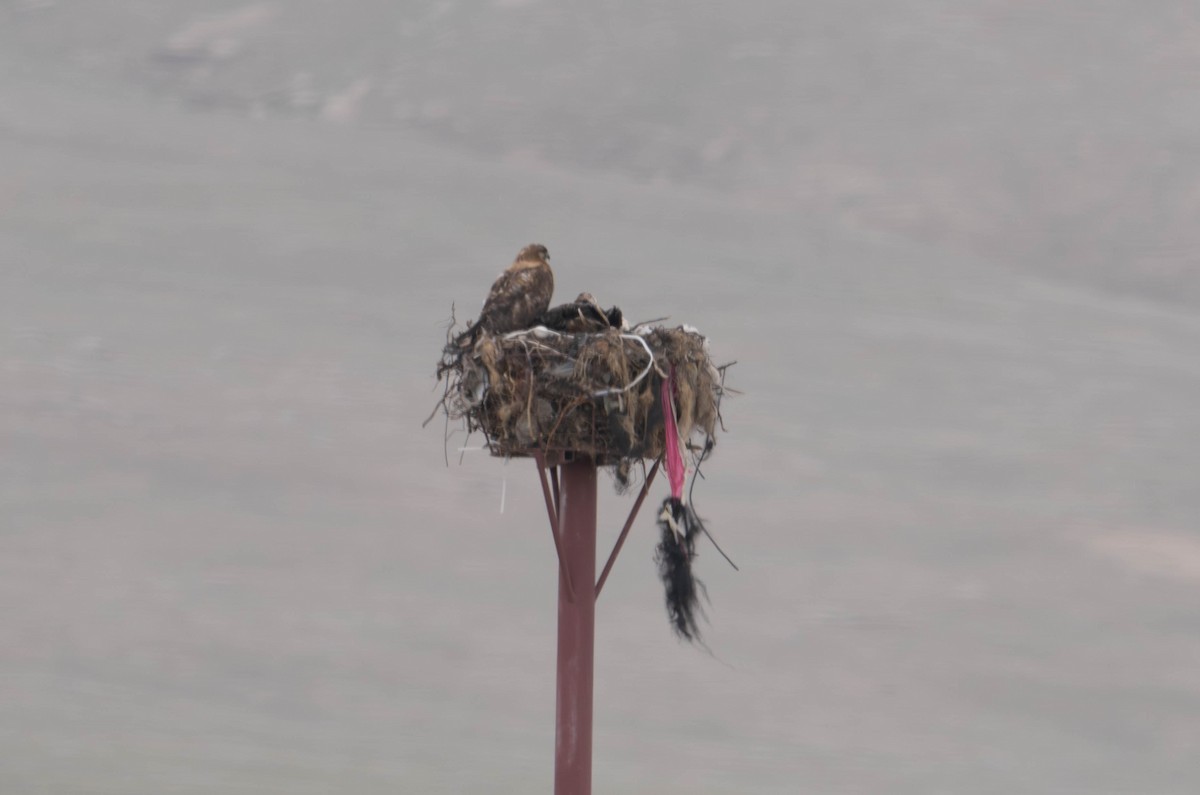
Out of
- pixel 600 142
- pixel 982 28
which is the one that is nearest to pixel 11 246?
pixel 600 142

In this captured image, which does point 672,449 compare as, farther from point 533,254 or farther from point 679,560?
point 533,254

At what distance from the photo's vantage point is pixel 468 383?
Result: 7.83 m

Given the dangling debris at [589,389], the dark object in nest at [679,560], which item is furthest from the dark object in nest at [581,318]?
the dark object in nest at [679,560]

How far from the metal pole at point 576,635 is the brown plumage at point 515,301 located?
63 centimetres

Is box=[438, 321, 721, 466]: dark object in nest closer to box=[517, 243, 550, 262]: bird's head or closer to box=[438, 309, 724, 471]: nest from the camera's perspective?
box=[438, 309, 724, 471]: nest

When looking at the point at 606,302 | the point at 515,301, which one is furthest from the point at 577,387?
the point at 606,302

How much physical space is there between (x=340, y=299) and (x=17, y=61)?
A: 2324 centimetres

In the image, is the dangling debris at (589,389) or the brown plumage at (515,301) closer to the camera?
the dangling debris at (589,389)

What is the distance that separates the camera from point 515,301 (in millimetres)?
7945

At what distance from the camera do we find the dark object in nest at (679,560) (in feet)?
26.8

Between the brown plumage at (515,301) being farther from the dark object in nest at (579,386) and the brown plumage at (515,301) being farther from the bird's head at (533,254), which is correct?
the bird's head at (533,254)

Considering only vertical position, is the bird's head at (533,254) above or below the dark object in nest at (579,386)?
above

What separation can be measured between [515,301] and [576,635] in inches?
55.3

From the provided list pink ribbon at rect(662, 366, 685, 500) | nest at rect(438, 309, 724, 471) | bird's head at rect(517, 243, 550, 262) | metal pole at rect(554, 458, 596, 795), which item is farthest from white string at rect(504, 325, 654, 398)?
bird's head at rect(517, 243, 550, 262)
